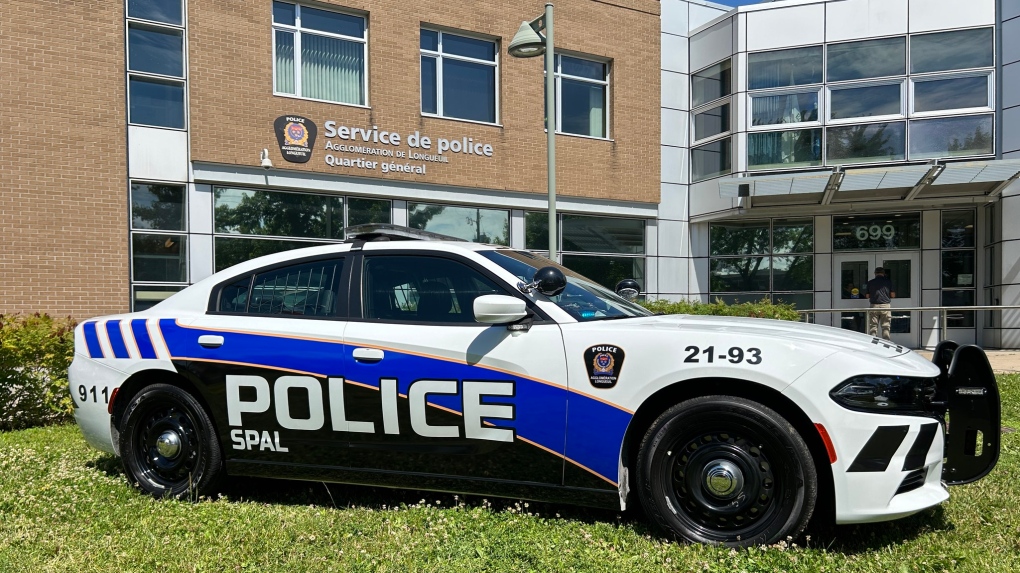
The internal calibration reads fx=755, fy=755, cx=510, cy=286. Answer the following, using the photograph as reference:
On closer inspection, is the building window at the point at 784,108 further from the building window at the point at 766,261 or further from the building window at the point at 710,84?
the building window at the point at 766,261

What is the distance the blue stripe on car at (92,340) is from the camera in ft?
16.2

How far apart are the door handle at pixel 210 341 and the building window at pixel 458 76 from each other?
11.8 meters

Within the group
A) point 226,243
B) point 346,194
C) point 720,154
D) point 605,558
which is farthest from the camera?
point 720,154

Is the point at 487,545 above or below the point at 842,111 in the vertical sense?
below

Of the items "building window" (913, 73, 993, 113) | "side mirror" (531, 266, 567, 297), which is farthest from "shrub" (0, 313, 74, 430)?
"building window" (913, 73, 993, 113)

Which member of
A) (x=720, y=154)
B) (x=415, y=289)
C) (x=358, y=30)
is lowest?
(x=415, y=289)

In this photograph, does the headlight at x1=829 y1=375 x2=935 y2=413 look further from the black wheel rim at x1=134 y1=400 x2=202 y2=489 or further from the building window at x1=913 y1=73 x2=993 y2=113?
the building window at x1=913 y1=73 x2=993 y2=113

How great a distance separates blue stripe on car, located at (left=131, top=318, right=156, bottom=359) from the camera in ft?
15.5

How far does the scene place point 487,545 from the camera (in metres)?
3.66

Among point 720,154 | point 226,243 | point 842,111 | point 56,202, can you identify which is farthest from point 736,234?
point 56,202

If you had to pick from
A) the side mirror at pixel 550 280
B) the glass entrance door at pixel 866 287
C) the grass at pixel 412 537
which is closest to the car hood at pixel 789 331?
the side mirror at pixel 550 280

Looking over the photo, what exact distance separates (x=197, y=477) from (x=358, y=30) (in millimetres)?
12403

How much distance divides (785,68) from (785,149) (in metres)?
1.90

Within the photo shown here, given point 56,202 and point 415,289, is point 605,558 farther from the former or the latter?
point 56,202
